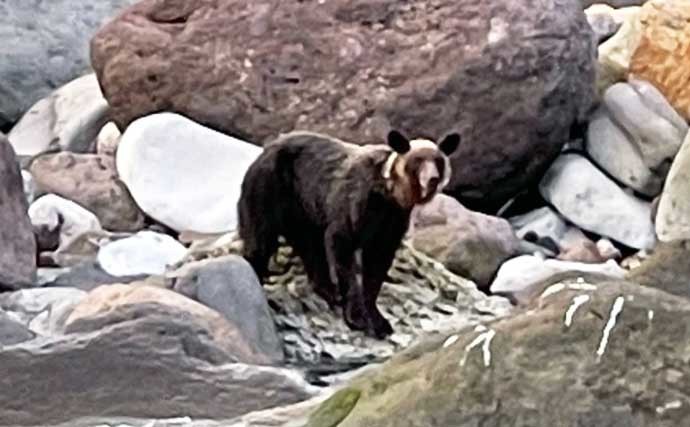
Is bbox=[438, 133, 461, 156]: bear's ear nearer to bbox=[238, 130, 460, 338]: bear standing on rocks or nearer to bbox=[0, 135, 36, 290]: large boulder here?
bbox=[238, 130, 460, 338]: bear standing on rocks

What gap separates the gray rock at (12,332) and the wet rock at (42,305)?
0.31 metres

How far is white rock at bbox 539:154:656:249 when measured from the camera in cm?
1141

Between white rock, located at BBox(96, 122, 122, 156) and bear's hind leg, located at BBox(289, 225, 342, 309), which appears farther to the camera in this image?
white rock, located at BBox(96, 122, 122, 156)

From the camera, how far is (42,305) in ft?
28.7

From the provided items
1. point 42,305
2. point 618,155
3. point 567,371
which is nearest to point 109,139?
point 618,155

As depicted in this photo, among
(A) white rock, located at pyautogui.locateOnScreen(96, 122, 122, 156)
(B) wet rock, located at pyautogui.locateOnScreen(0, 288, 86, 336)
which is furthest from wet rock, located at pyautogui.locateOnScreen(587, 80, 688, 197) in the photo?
(B) wet rock, located at pyautogui.locateOnScreen(0, 288, 86, 336)

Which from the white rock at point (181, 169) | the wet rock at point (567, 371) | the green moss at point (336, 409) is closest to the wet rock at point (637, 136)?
the white rock at point (181, 169)

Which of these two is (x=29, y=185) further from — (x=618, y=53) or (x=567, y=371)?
(x=567, y=371)

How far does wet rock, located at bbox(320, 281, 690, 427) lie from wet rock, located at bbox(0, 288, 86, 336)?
14.3 ft

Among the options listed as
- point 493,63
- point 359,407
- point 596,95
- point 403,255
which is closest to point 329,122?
point 493,63

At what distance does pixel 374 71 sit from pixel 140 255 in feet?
7.30

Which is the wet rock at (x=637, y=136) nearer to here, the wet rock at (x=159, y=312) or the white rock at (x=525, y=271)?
the white rock at (x=525, y=271)

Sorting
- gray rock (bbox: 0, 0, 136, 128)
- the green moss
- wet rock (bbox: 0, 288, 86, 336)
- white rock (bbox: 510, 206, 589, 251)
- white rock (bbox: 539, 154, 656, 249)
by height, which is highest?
the green moss

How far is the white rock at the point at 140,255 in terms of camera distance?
32.8ft
